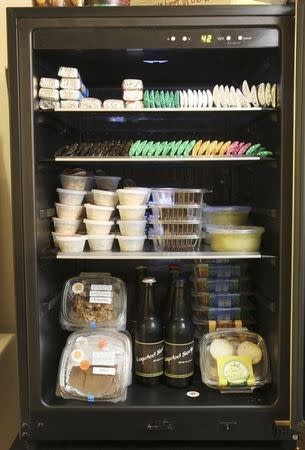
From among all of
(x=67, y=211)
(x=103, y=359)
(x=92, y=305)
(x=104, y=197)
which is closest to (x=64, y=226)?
(x=67, y=211)

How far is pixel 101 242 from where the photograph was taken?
4.25 feet

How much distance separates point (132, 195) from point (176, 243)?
198 millimetres

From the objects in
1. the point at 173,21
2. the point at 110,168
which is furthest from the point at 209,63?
the point at 110,168

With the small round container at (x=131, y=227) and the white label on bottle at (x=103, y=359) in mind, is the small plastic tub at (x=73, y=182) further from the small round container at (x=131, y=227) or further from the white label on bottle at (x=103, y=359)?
the white label on bottle at (x=103, y=359)

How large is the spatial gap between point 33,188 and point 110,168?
48 cm

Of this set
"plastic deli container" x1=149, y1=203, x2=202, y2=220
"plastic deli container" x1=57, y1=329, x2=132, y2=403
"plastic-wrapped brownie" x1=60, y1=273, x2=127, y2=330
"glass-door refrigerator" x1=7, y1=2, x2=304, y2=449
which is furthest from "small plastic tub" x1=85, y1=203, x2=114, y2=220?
"plastic deli container" x1=57, y1=329, x2=132, y2=403

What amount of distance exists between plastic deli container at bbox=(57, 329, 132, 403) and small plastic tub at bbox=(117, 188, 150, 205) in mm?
420

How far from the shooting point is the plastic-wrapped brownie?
1.34 metres

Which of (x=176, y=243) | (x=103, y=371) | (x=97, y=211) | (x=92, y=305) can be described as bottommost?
(x=103, y=371)

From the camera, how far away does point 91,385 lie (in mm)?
1234

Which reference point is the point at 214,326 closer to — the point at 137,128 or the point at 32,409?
the point at 32,409

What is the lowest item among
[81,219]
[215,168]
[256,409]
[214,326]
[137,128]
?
[256,409]

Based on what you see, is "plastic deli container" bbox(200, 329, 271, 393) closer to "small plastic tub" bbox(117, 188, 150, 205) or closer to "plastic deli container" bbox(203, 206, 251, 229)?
"plastic deli container" bbox(203, 206, 251, 229)

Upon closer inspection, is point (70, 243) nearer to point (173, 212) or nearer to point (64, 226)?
point (64, 226)
